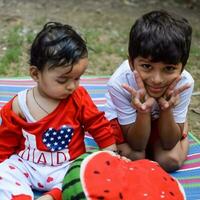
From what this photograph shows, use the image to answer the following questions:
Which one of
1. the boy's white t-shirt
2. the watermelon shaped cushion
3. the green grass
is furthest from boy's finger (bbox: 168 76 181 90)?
the green grass

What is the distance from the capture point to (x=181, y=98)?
2830 millimetres

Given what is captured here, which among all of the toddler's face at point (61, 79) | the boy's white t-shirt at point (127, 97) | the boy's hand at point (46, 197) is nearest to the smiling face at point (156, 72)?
the boy's white t-shirt at point (127, 97)

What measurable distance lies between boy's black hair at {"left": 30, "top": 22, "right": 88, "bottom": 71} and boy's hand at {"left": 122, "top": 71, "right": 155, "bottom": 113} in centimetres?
28

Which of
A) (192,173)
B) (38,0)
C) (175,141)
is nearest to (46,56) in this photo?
(175,141)

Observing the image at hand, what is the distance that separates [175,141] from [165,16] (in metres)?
0.69

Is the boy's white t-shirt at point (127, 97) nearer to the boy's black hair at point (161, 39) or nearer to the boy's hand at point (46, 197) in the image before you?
the boy's black hair at point (161, 39)

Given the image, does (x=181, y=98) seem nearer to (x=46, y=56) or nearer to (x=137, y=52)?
(x=137, y=52)

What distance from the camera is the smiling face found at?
254cm

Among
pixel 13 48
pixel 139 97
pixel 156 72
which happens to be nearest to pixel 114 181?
pixel 139 97

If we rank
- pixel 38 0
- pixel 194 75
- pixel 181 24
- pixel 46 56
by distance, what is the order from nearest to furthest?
pixel 46 56 → pixel 181 24 → pixel 194 75 → pixel 38 0

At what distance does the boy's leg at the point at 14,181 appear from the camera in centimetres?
247

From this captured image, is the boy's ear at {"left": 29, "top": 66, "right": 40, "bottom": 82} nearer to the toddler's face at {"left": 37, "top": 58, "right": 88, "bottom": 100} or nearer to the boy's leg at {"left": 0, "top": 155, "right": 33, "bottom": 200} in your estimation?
the toddler's face at {"left": 37, "top": 58, "right": 88, "bottom": 100}

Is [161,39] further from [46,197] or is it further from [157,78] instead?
[46,197]

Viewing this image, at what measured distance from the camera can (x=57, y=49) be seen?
2.42 metres
